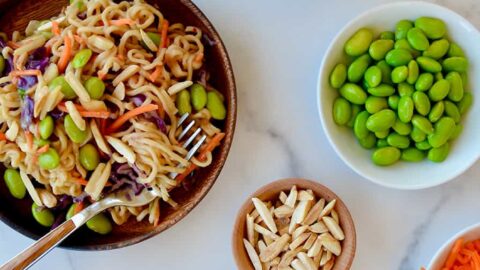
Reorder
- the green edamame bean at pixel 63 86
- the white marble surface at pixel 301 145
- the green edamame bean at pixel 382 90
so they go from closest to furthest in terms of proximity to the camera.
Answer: the green edamame bean at pixel 63 86, the green edamame bean at pixel 382 90, the white marble surface at pixel 301 145

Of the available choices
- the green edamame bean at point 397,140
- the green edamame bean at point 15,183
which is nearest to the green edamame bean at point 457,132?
the green edamame bean at point 397,140

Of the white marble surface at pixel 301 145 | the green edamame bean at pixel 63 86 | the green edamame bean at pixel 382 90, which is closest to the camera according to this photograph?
the green edamame bean at pixel 63 86

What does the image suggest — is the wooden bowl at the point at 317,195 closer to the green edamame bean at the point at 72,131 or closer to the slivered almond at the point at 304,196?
the slivered almond at the point at 304,196

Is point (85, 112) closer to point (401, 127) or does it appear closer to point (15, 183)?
point (15, 183)

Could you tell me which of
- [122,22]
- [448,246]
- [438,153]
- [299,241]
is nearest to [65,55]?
[122,22]

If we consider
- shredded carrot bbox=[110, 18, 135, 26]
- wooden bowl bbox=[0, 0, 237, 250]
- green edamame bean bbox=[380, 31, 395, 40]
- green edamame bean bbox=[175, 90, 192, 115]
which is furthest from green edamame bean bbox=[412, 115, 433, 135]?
shredded carrot bbox=[110, 18, 135, 26]

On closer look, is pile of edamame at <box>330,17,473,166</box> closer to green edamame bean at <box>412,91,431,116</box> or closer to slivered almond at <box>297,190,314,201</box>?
green edamame bean at <box>412,91,431,116</box>
